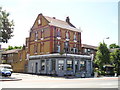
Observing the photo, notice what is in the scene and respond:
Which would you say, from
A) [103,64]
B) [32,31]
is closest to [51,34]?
[32,31]

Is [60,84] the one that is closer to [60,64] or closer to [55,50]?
[60,64]

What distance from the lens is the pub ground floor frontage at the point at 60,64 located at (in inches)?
1567

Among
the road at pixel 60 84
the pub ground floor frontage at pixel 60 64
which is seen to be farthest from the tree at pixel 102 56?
the road at pixel 60 84

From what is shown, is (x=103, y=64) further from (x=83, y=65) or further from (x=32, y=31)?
(x=32, y=31)

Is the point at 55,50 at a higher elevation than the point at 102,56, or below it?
higher

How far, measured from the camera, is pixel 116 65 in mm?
51406

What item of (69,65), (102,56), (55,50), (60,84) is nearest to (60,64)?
(69,65)

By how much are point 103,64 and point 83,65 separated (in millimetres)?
5164

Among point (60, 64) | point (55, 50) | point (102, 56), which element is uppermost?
point (55, 50)

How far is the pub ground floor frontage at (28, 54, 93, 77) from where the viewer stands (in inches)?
1567

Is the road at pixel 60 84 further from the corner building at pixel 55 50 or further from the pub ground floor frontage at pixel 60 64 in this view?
the corner building at pixel 55 50

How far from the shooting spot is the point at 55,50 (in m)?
42.4

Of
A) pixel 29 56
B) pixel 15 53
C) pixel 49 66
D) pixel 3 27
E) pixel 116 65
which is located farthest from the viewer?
pixel 15 53

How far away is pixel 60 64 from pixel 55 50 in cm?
380
